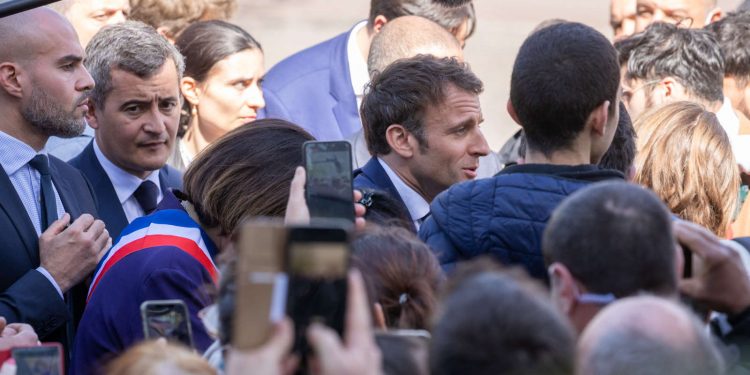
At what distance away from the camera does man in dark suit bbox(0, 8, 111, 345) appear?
3.88 meters

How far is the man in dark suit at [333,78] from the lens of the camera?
20.0ft

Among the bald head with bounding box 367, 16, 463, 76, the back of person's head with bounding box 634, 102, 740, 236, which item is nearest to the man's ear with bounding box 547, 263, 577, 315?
the back of person's head with bounding box 634, 102, 740, 236

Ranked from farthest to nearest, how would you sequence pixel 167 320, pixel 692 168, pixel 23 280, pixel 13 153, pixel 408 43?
pixel 408 43 < pixel 13 153 < pixel 692 168 < pixel 23 280 < pixel 167 320

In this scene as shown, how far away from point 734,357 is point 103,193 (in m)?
2.81

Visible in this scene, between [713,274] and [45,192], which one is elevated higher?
[713,274]

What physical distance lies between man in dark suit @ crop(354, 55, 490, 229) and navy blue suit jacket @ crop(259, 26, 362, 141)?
169 cm

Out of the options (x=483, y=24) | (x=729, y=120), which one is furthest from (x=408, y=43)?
(x=483, y=24)

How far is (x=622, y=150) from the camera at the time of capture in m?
3.94

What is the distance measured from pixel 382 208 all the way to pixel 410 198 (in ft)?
2.01

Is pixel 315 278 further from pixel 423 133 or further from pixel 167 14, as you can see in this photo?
pixel 167 14

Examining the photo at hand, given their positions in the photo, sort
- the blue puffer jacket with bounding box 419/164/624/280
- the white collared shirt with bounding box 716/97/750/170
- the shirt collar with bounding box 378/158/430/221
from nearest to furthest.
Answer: the blue puffer jacket with bounding box 419/164/624/280
the shirt collar with bounding box 378/158/430/221
the white collared shirt with bounding box 716/97/750/170

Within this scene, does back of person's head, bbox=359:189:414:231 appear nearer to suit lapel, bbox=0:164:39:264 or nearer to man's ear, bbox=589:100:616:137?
man's ear, bbox=589:100:616:137

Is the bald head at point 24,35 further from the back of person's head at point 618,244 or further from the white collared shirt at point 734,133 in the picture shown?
the white collared shirt at point 734,133

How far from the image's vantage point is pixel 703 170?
398 cm
